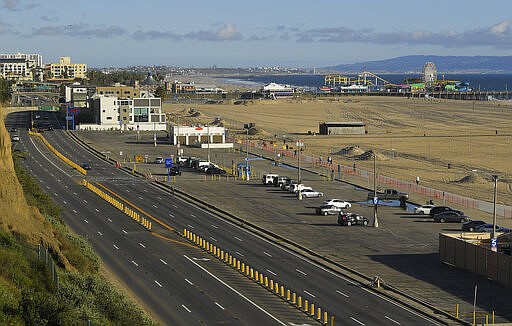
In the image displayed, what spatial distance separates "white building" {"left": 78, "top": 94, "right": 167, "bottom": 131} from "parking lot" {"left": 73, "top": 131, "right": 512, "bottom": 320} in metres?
58.8

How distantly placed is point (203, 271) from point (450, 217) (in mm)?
23546

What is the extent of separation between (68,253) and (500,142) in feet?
319

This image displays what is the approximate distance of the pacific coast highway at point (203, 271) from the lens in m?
39.4

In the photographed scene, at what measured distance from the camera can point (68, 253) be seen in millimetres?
42188

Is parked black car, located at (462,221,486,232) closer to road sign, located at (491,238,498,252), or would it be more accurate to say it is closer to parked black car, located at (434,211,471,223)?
parked black car, located at (434,211,471,223)

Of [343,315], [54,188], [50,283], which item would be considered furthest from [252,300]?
[54,188]

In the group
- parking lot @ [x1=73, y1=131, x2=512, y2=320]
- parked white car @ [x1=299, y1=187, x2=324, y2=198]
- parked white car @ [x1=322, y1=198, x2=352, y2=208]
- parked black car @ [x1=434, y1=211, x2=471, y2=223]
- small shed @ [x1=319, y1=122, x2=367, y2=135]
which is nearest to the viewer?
parking lot @ [x1=73, y1=131, x2=512, y2=320]

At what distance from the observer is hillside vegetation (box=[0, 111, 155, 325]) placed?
2522 cm

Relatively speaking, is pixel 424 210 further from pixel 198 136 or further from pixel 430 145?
pixel 198 136

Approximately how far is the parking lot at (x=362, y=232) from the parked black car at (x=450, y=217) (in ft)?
1.59

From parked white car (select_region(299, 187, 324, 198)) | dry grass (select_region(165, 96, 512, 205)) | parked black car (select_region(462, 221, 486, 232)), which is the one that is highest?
parked black car (select_region(462, 221, 486, 232))

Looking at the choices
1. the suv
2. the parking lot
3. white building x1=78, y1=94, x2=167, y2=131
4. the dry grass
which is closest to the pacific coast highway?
the parking lot

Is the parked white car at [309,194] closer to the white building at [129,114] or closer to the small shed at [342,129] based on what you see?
the small shed at [342,129]

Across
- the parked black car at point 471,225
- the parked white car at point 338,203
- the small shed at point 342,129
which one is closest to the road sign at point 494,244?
the parked black car at point 471,225
